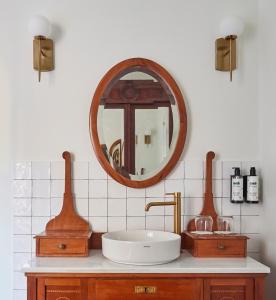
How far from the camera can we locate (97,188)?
7.28 feet

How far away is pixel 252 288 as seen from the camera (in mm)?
1800

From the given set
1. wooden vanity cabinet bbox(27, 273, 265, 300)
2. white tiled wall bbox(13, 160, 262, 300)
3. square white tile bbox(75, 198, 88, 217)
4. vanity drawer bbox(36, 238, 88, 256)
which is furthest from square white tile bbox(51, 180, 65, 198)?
wooden vanity cabinet bbox(27, 273, 265, 300)

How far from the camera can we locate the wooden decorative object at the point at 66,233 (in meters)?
1.98

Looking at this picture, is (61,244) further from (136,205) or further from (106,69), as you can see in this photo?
A: (106,69)

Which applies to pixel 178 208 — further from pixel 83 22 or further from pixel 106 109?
pixel 83 22

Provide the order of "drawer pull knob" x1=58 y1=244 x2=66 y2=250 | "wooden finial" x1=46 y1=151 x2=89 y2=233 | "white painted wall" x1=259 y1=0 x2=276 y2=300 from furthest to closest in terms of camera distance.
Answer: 1. "wooden finial" x1=46 y1=151 x2=89 y2=233
2. "white painted wall" x1=259 y1=0 x2=276 y2=300
3. "drawer pull knob" x1=58 y1=244 x2=66 y2=250

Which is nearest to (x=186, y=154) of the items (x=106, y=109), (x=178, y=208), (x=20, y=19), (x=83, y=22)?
(x=178, y=208)

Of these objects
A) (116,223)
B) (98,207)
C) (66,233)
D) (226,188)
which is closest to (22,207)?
(66,233)

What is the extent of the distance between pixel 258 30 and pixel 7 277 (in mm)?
2110

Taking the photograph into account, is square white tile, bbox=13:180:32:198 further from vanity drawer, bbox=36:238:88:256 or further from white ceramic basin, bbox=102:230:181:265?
white ceramic basin, bbox=102:230:181:265

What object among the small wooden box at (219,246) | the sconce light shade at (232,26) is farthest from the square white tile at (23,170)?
the sconce light shade at (232,26)

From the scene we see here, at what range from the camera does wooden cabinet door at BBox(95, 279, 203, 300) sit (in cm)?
178

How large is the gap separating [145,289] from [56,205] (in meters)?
0.75

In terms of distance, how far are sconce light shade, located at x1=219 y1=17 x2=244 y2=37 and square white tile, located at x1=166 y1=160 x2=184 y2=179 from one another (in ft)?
2.58
